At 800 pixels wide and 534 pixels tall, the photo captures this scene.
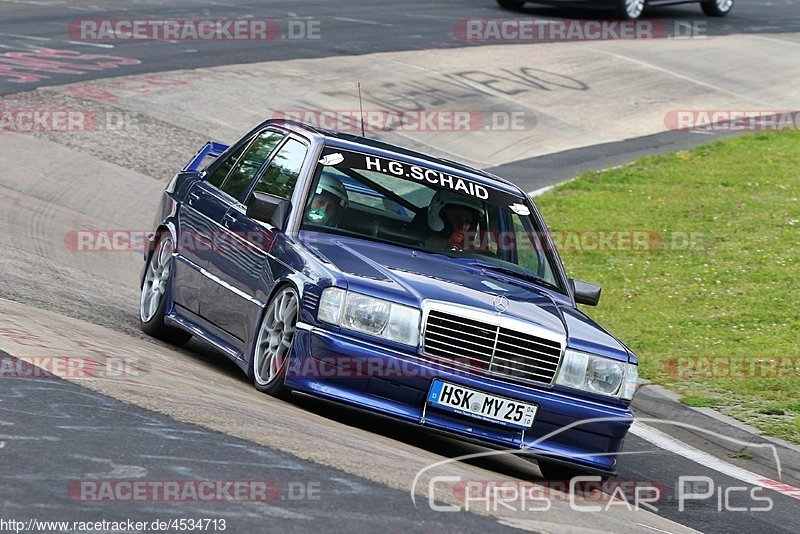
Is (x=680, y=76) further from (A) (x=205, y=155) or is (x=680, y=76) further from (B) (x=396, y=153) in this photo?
(B) (x=396, y=153)

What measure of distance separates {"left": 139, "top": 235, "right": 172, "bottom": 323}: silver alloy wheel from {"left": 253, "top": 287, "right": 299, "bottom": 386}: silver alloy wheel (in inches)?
73.1

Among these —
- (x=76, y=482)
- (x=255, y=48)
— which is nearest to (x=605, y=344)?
(x=76, y=482)

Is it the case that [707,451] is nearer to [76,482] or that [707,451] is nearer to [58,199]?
[76,482]

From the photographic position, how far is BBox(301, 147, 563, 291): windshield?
8.20 metres

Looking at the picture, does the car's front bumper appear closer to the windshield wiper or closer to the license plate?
the license plate

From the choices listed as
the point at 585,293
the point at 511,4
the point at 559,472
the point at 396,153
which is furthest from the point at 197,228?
the point at 511,4

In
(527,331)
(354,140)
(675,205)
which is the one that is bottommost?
(675,205)

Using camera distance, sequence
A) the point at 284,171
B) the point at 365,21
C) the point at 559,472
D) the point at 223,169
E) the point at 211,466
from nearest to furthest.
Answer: the point at 211,466 < the point at 559,472 < the point at 284,171 < the point at 223,169 < the point at 365,21

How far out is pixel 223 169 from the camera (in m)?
9.52

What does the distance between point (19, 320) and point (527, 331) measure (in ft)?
10.3

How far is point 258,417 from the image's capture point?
6.59 meters

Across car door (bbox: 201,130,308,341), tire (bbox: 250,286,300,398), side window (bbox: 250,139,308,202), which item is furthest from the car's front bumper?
side window (bbox: 250,139,308,202)

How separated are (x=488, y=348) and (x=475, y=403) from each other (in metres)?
0.29

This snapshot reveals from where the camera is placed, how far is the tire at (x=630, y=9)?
28828 millimetres
